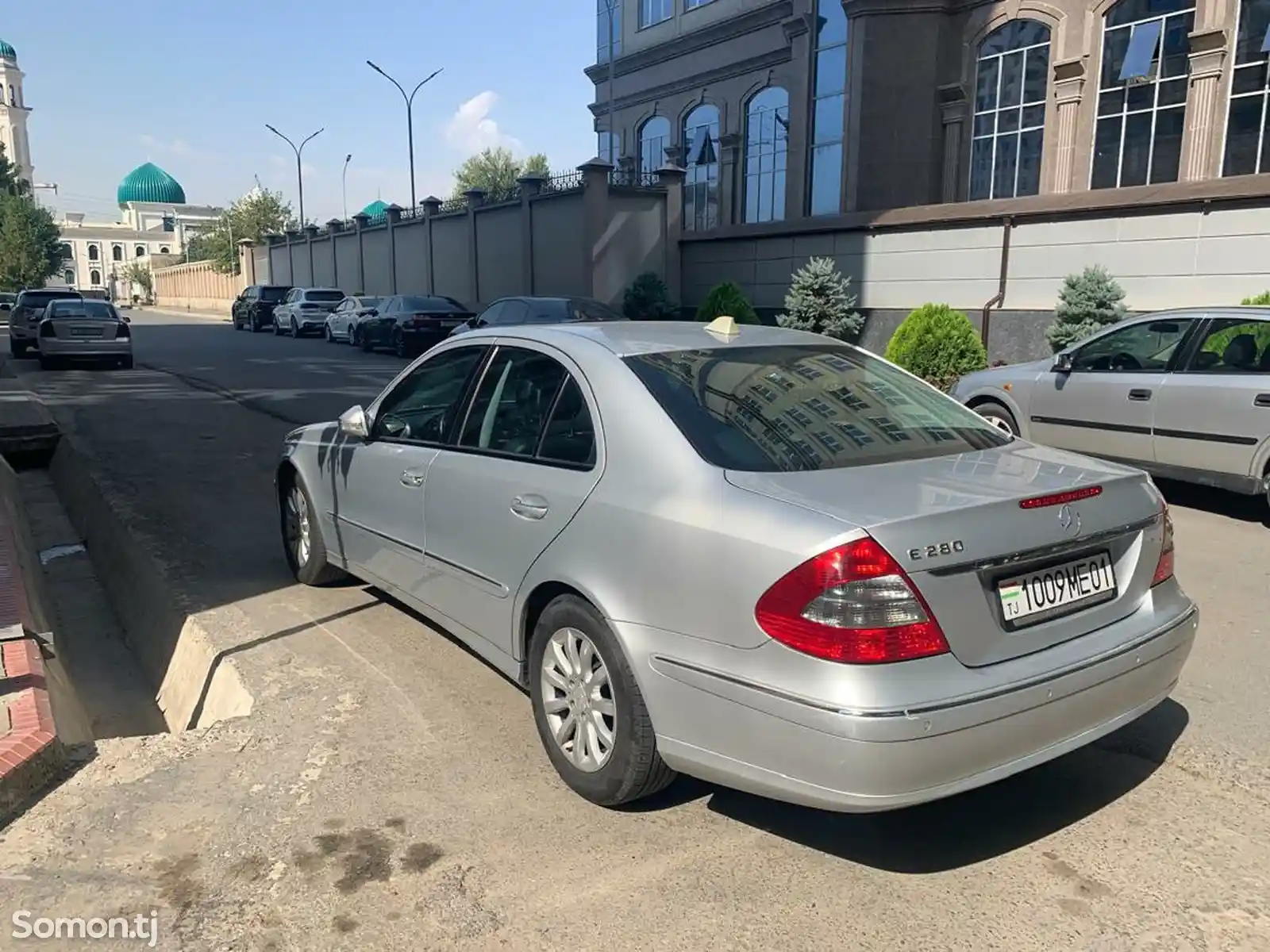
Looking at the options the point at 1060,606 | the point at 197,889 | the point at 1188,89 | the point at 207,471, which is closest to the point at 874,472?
the point at 1060,606

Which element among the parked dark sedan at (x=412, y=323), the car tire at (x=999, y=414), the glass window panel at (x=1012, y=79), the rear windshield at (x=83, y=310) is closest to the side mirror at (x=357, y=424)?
the car tire at (x=999, y=414)

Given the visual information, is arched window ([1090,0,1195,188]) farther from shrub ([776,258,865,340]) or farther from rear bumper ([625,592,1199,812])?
rear bumper ([625,592,1199,812])

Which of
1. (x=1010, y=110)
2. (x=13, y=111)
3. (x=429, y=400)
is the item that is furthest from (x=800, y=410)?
(x=13, y=111)

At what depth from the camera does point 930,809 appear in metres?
3.46

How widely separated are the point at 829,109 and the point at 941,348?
1673 cm

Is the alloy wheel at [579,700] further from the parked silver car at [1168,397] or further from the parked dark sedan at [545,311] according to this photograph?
the parked dark sedan at [545,311]

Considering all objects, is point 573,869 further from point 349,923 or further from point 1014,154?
point 1014,154

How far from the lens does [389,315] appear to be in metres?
26.3

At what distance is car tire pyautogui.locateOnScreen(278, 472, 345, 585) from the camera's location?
5723 mm

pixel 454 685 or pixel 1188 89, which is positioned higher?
pixel 1188 89

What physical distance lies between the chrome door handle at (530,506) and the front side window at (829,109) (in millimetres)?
26807

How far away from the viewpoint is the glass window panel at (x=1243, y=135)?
21.4 metres

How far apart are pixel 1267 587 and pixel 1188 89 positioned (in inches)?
791

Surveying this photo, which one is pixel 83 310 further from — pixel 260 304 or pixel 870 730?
pixel 870 730
